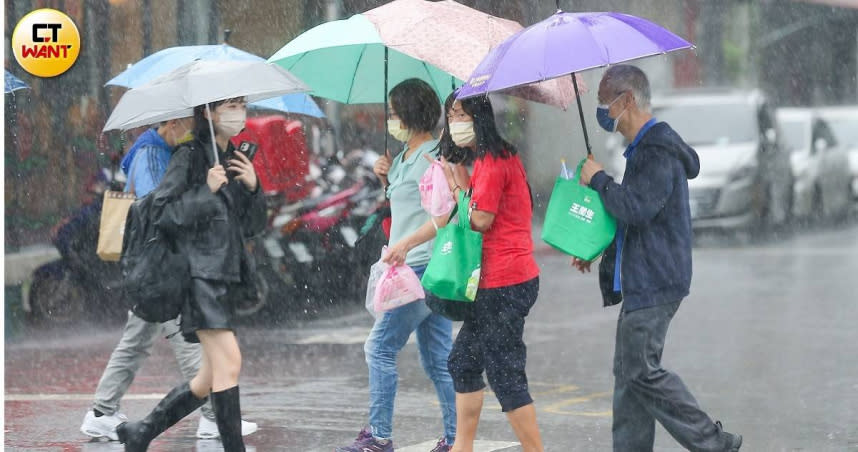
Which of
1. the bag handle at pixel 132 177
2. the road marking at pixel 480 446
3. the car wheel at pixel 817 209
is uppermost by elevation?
the bag handle at pixel 132 177

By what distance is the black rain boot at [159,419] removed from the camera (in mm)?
6043

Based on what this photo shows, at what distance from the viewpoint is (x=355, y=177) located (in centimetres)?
1301

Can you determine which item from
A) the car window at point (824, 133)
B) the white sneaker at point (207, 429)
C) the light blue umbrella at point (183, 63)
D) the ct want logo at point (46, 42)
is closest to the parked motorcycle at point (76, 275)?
the ct want logo at point (46, 42)

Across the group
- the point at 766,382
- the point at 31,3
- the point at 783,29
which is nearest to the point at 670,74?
the point at 783,29

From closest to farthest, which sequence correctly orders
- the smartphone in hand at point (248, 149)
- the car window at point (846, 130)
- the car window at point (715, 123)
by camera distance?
the smartphone in hand at point (248, 149)
the car window at point (715, 123)
the car window at point (846, 130)

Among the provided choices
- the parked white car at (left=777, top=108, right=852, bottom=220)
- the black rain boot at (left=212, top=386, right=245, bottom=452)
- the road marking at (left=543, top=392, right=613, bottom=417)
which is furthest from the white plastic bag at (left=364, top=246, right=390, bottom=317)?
the parked white car at (left=777, top=108, right=852, bottom=220)

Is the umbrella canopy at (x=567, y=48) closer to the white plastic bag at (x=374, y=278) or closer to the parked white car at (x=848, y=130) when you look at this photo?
the white plastic bag at (x=374, y=278)

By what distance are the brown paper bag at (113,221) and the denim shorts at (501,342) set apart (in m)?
2.22

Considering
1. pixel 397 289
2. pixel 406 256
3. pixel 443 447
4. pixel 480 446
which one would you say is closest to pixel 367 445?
pixel 443 447

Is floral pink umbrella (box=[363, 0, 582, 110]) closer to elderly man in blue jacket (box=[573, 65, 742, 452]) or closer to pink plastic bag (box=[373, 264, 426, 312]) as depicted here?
elderly man in blue jacket (box=[573, 65, 742, 452])

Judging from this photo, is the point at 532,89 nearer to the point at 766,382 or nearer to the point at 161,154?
the point at 161,154

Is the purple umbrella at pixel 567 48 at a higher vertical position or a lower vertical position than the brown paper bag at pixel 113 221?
higher

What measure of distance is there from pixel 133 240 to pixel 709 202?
554 inches

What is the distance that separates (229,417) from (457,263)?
3.77 feet
